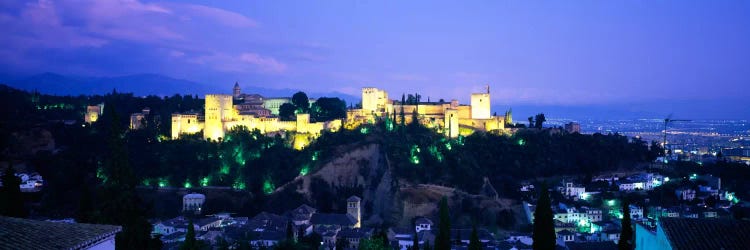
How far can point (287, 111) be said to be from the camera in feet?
199

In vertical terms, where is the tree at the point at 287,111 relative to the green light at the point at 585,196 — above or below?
above

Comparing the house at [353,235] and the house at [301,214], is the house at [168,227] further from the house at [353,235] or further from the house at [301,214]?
the house at [353,235]

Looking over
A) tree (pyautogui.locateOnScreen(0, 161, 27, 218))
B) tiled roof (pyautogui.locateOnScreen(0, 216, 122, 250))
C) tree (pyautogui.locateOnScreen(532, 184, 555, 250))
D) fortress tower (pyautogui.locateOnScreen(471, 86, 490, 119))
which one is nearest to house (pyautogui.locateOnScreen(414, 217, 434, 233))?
fortress tower (pyautogui.locateOnScreen(471, 86, 490, 119))

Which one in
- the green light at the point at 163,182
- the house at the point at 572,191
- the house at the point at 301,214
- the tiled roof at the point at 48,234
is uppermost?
the tiled roof at the point at 48,234

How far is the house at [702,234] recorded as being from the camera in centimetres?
1138

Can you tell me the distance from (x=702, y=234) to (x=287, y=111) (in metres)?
50.9

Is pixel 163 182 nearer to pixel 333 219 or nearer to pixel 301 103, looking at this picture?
pixel 301 103

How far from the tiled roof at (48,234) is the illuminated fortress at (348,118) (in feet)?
148

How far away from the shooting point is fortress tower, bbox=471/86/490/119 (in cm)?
6175

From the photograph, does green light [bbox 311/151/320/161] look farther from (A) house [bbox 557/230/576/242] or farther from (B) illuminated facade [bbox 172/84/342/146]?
(A) house [bbox 557/230/576/242]

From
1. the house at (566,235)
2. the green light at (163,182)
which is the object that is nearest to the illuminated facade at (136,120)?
the green light at (163,182)

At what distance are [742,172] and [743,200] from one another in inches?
347

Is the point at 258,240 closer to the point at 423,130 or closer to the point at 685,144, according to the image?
the point at 423,130

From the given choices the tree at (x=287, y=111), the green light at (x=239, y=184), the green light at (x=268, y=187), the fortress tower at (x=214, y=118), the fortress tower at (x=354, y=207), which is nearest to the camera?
the fortress tower at (x=354, y=207)
